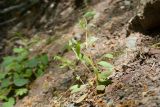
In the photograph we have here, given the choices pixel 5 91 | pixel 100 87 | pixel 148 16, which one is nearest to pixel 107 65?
pixel 100 87

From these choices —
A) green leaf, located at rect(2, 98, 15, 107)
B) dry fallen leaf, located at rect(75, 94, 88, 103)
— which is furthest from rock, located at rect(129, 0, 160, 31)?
green leaf, located at rect(2, 98, 15, 107)

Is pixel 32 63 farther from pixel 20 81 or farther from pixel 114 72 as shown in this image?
pixel 114 72

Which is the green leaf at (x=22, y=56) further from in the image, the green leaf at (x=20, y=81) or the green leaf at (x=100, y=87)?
the green leaf at (x=100, y=87)

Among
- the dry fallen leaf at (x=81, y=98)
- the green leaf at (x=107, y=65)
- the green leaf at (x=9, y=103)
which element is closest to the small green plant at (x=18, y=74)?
the green leaf at (x=9, y=103)

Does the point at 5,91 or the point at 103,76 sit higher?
the point at 103,76

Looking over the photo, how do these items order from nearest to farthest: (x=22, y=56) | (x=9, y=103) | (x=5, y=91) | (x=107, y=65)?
1. (x=107, y=65)
2. (x=9, y=103)
3. (x=5, y=91)
4. (x=22, y=56)

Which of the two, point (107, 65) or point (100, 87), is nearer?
point (100, 87)
